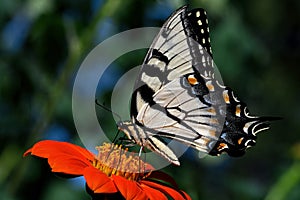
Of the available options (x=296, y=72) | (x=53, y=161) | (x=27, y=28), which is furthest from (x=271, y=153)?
(x=53, y=161)

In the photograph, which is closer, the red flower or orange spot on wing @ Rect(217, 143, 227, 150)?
the red flower

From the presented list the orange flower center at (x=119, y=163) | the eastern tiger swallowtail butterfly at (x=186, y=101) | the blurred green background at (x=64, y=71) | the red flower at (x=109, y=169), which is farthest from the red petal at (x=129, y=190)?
the blurred green background at (x=64, y=71)

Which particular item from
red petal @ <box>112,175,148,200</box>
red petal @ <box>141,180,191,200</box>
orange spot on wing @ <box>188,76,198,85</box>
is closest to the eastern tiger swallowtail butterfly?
orange spot on wing @ <box>188,76,198,85</box>

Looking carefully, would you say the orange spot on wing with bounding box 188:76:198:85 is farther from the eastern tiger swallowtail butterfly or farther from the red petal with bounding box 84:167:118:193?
the red petal with bounding box 84:167:118:193

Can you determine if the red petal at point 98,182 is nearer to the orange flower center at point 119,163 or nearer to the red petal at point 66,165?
the red petal at point 66,165

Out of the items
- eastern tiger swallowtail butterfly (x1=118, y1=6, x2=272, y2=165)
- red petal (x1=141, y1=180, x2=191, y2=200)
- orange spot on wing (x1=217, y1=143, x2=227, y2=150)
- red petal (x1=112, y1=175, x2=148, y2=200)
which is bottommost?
red petal (x1=141, y1=180, x2=191, y2=200)

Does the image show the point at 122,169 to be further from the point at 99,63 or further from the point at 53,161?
the point at 99,63
